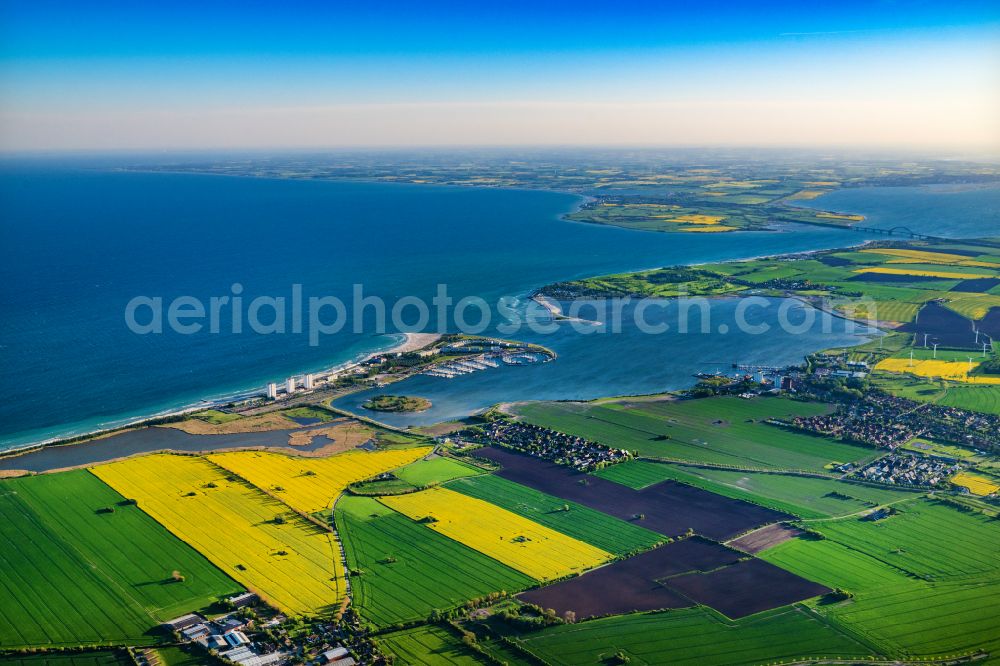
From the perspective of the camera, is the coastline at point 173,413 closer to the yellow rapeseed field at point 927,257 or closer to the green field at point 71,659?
the green field at point 71,659

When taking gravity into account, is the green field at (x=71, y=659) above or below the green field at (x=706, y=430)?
below

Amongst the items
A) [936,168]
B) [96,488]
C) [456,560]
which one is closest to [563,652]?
[456,560]

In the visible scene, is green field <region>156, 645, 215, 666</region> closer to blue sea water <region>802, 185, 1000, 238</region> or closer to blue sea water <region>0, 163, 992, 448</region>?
blue sea water <region>0, 163, 992, 448</region>

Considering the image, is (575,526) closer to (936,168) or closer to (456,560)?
(456,560)

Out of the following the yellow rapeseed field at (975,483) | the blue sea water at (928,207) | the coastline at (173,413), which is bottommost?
the yellow rapeseed field at (975,483)

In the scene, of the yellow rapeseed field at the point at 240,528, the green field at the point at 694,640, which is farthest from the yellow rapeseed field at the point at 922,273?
the yellow rapeseed field at the point at 240,528

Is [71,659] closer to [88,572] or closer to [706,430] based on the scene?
[88,572]

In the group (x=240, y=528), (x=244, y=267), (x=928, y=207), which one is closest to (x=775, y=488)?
(x=240, y=528)
